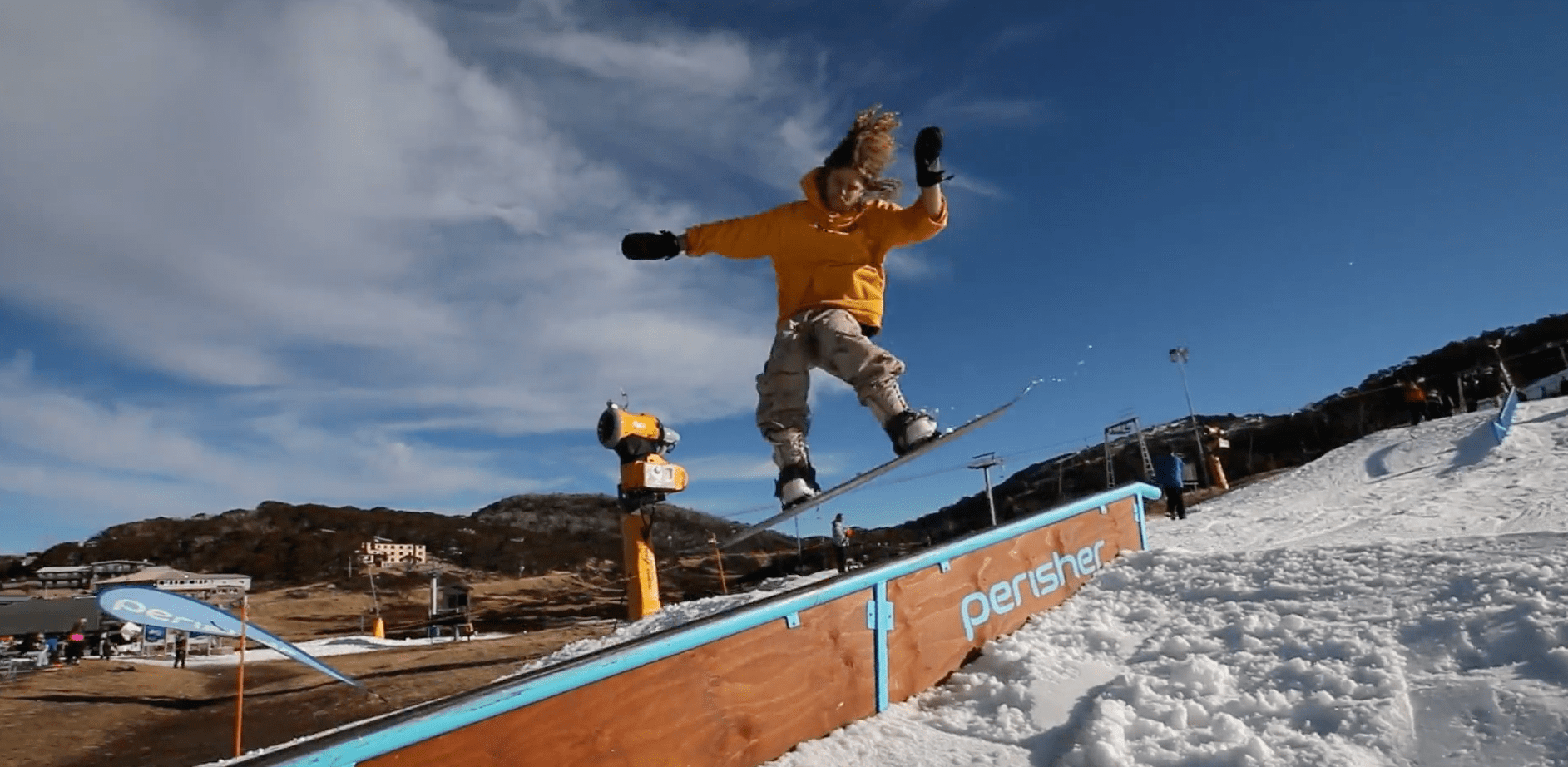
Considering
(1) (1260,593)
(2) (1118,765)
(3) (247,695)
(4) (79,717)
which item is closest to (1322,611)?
(1) (1260,593)

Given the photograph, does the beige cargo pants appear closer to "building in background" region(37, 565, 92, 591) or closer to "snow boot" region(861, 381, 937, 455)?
"snow boot" region(861, 381, 937, 455)

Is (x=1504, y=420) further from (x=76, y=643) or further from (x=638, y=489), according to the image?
(x=76, y=643)

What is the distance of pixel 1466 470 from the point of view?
8.82 meters

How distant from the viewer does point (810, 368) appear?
4348 millimetres

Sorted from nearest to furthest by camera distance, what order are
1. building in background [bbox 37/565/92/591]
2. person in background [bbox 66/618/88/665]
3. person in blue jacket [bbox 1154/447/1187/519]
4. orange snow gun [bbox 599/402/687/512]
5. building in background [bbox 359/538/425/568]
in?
orange snow gun [bbox 599/402/687/512], person in blue jacket [bbox 1154/447/1187/519], person in background [bbox 66/618/88/665], building in background [bbox 37/565/92/591], building in background [bbox 359/538/425/568]

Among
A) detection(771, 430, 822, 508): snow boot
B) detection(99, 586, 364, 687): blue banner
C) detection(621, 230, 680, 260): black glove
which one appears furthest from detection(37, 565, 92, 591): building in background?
detection(771, 430, 822, 508): snow boot

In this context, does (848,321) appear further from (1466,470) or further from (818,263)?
(1466,470)

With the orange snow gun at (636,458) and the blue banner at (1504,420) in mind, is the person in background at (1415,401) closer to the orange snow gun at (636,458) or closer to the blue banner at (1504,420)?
the blue banner at (1504,420)

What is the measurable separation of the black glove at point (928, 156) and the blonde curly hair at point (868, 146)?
428mm

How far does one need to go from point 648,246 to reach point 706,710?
9.59 ft

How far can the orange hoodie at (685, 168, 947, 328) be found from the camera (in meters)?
4.37

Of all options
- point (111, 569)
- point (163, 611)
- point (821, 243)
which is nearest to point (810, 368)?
point (821, 243)

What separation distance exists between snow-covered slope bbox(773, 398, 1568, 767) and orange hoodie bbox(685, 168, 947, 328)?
205 centimetres

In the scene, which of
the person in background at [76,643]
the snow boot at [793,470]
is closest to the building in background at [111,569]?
the person in background at [76,643]
